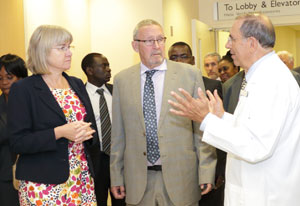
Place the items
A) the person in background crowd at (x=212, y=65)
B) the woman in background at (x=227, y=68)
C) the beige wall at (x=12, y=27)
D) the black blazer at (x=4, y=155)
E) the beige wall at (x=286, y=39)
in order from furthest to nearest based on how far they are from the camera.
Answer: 1. the beige wall at (x=286, y=39)
2. the person in background crowd at (x=212, y=65)
3. the woman in background at (x=227, y=68)
4. the beige wall at (x=12, y=27)
5. the black blazer at (x=4, y=155)

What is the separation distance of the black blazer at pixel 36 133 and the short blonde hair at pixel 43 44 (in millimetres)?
80

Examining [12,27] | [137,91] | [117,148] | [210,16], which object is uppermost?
[210,16]

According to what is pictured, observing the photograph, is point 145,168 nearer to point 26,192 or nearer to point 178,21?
point 26,192

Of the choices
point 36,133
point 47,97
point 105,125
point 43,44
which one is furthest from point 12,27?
point 36,133

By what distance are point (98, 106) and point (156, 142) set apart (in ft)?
4.47

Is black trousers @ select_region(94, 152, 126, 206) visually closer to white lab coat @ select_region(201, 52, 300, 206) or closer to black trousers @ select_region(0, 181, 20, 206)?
black trousers @ select_region(0, 181, 20, 206)

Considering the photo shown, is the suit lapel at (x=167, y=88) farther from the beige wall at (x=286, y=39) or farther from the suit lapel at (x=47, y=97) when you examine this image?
the beige wall at (x=286, y=39)

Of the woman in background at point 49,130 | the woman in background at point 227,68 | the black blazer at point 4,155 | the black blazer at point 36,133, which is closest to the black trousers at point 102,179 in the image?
the black blazer at point 4,155

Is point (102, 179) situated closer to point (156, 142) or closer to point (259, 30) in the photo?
point (156, 142)

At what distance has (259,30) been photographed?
2.13 m

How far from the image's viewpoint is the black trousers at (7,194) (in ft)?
10.3

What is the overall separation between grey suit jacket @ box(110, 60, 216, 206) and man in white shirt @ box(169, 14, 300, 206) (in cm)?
51

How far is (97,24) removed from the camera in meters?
6.63

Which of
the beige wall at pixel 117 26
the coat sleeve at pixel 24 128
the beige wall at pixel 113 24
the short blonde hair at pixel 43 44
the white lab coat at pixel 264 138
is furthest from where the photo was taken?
the beige wall at pixel 117 26
